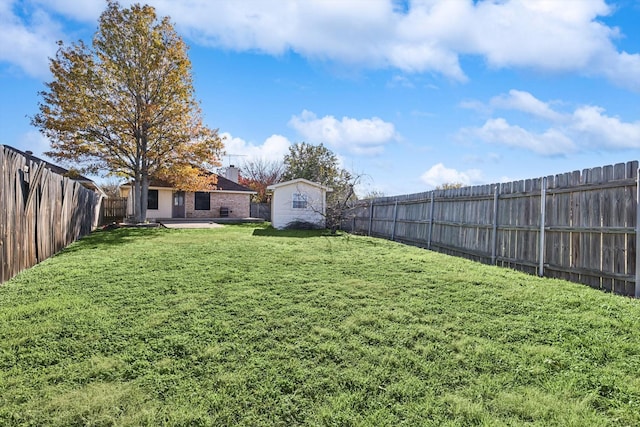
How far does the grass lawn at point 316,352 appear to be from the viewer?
2592mm

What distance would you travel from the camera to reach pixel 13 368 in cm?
313

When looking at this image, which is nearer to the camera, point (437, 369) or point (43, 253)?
point (437, 369)

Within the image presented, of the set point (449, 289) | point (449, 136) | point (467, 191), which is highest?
point (449, 136)

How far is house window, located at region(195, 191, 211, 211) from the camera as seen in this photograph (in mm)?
24406

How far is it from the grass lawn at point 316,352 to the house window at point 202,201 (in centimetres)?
1904

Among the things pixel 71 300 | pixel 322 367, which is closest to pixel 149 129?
pixel 71 300

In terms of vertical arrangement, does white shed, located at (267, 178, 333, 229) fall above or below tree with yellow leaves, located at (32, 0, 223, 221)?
below

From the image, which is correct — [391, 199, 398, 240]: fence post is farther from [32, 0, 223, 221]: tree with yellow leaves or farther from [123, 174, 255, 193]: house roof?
[123, 174, 255, 193]: house roof

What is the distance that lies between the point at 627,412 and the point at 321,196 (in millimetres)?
17498

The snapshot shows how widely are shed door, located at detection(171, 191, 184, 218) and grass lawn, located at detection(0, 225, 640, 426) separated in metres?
18.7

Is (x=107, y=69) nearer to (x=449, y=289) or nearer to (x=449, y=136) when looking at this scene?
(x=449, y=136)

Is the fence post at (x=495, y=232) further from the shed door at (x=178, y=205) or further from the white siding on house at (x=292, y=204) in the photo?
the shed door at (x=178, y=205)

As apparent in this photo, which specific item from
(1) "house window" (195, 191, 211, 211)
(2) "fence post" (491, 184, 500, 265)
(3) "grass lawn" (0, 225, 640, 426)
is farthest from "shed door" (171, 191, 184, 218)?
(2) "fence post" (491, 184, 500, 265)

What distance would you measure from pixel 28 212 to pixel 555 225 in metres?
9.38
